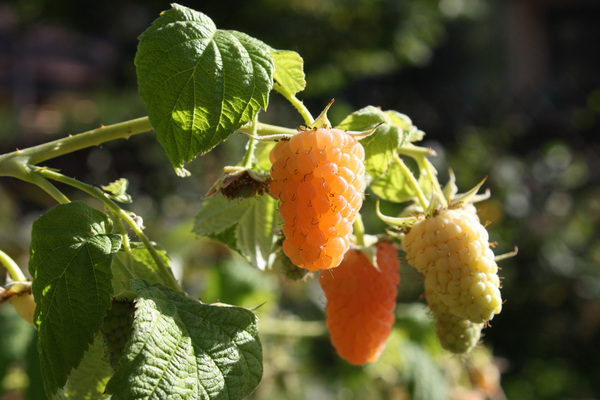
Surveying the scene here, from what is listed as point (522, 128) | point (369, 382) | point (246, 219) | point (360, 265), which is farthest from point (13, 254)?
point (522, 128)

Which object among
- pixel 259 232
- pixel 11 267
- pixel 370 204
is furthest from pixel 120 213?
pixel 370 204

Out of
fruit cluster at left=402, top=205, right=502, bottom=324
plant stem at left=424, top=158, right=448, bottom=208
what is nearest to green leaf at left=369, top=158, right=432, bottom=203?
plant stem at left=424, top=158, right=448, bottom=208

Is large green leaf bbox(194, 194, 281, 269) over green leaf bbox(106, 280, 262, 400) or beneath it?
beneath

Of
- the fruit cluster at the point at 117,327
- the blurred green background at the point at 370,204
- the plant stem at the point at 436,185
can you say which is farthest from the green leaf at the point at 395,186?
the blurred green background at the point at 370,204

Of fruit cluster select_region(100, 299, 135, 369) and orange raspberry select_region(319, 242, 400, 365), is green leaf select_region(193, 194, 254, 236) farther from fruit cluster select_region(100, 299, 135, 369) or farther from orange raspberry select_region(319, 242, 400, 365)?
fruit cluster select_region(100, 299, 135, 369)

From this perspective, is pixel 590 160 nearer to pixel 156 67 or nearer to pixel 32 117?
pixel 156 67

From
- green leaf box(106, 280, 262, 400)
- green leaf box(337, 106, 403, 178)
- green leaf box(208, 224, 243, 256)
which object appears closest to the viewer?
green leaf box(106, 280, 262, 400)
